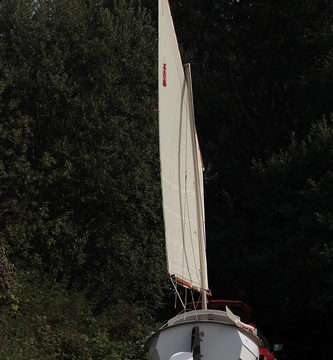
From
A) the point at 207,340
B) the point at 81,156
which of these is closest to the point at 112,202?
the point at 81,156

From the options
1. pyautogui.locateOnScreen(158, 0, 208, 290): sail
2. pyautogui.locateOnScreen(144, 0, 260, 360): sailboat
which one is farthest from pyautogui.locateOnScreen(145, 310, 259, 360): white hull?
pyautogui.locateOnScreen(158, 0, 208, 290): sail

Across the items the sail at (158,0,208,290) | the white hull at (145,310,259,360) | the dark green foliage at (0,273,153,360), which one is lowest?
the dark green foliage at (0,273,153,360)

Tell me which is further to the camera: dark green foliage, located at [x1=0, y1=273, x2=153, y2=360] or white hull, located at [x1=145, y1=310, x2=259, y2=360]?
dark green foliage, located at [x1=0, y1=273, x2=153, y2=360]

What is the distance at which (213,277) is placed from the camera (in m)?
19.2

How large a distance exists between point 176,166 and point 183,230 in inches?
35.0

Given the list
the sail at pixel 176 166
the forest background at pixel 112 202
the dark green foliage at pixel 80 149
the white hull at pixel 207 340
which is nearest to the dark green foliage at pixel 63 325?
the forest background at pixel 112 202

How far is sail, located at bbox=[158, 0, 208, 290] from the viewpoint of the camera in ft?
31.7

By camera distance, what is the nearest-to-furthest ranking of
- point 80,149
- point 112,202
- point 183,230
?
point 183,230
point 80,149
point 112,202

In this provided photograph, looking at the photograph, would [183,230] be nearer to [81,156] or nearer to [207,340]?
[207,340]

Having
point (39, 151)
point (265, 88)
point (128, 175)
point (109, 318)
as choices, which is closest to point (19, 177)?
point (39, 151)

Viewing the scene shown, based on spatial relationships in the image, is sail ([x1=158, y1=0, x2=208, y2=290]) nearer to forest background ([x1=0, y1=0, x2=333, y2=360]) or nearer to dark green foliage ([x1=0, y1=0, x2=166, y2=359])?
forest background ([x1=0, y1=0, x2=333, y2=360])

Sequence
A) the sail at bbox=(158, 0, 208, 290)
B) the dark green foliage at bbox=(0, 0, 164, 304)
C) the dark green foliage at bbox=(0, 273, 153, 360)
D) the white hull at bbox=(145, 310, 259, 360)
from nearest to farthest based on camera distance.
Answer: the white hull at bbox=(145, 310, 259, 360) → the sail at bbox=(158, 0, 208, 290) → the dark green foliage at bbox=(0, 273, 153, 360) → the dark green foliage at bbox=(0, 0, 164, 304)

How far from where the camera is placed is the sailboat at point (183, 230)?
9180 millimetres

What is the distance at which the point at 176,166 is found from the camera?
1011 centimetres
